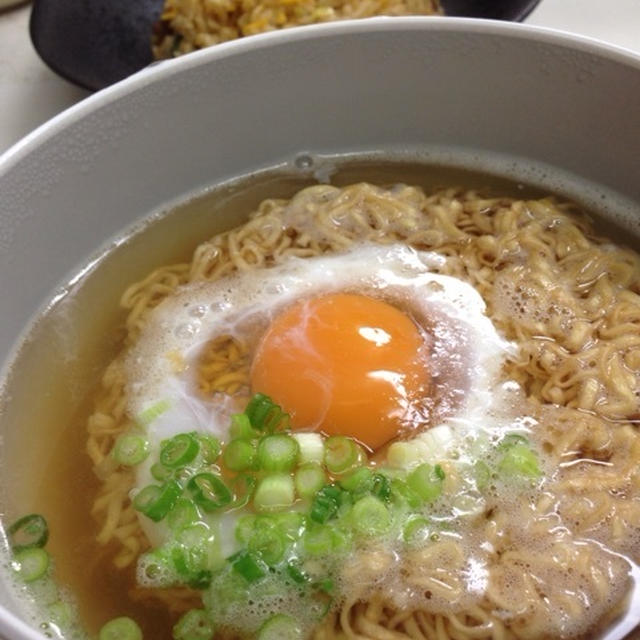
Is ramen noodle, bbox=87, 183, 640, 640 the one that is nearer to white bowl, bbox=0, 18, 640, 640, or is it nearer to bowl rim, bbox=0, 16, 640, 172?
white bowl, bbox=0, 18, 640, 640

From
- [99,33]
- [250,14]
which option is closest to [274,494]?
[250,14]

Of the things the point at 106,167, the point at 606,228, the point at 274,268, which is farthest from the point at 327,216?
the point at 606,228

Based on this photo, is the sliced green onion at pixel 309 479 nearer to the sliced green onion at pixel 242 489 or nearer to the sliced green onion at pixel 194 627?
the sliced green onion at pixel 242 489

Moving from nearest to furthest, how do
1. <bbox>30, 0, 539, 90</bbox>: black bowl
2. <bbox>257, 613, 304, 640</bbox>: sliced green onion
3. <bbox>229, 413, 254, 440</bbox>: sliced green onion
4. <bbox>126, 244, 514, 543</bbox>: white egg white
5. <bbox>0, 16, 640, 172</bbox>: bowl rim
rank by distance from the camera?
<bbox>257, 613, 304, 640</bbox>: sliced green onion → <bbox>229, 413, 254, 440</bbox>: sliced green onion → <bbox>126, 244, 514, 543</bbox>: white egg white → <bbox>0, 16, 640, 172</bbox>: bowl rim → <bbox>30, 0, 539, 90</bbox>: black bowl

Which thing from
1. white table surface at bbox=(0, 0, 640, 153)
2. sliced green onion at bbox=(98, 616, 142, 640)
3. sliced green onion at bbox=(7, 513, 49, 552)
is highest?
white table surface at bbox=(0, 0, 640, 153)

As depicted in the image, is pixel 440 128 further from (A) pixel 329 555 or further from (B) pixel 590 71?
(A) pixel 329 555

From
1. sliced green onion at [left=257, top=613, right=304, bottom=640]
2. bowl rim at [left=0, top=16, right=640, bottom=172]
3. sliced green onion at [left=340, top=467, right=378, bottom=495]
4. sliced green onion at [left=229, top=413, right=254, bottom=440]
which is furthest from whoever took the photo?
bowl rim at [left=0, top=16, right=640, bottom=172]

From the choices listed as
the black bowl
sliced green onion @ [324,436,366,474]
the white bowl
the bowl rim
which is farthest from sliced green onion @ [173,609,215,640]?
the black bowl

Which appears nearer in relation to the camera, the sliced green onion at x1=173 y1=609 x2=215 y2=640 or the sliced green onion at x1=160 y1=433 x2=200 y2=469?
the sliced green onion at x1=173 y1=609 x2=215 y2=640

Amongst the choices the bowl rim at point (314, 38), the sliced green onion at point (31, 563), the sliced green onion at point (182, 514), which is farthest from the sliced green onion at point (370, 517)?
the bowl rim at point (314, 38)
